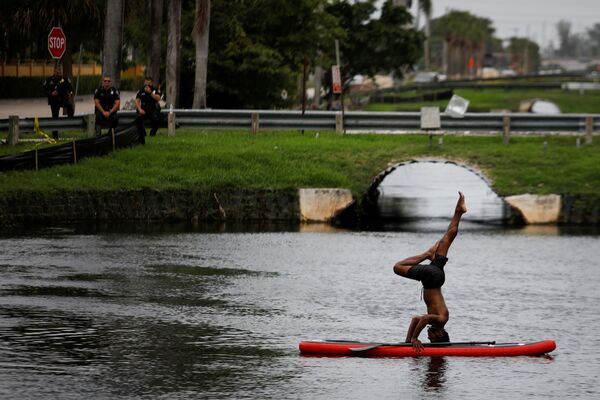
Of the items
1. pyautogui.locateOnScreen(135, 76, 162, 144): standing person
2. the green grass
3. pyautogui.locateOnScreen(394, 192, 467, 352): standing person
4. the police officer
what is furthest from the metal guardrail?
the green grass

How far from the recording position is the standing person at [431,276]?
15000 mm

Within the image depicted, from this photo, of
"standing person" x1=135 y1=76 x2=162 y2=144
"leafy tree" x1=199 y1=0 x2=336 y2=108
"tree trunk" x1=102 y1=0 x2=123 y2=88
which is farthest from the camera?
"leafy tree" x1=199 y1=0 x2=336 y2=108

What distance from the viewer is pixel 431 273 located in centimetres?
1498

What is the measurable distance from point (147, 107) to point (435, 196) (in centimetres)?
813

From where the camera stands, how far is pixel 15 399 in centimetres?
1284

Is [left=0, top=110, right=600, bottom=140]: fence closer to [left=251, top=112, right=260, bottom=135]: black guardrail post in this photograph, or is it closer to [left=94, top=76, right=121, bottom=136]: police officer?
[left=251, top=112, right=260, bottom=135]: black guardrail post

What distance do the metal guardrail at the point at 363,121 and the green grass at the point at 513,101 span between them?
156ft

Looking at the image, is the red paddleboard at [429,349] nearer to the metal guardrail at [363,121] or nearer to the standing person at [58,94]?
the metal guardrail at [363,121]

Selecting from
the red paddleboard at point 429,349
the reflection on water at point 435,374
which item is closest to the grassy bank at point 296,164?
the red paddleboard at point 429,349

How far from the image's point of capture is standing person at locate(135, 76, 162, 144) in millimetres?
33594

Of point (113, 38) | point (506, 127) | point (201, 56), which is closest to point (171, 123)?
point (113, 38)

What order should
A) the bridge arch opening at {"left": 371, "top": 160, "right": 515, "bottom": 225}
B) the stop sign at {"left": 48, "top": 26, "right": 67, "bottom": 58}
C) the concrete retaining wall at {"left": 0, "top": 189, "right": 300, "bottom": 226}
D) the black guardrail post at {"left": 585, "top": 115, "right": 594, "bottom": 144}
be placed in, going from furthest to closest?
the stop sign at {"left": 48, "top": 26, "right": 67, "bottom": 58}, the black guardrail post at {"left": 585, "top": 115, "right": 594, "bottom": 144}, the bridge arch opening at {"left": 371, "top": 160, "right": 515, "bottom": 225}, the concrete retaining wall at {"left": 0, "top": 189, "right": 300, "bottom": 226}

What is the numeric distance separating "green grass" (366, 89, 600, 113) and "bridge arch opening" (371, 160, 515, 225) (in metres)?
38.5

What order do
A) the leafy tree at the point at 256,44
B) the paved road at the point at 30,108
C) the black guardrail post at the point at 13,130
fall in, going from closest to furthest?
the black guardrail post at the point at 13,130 → the leafy tree at the point at 256,44 → the paved road at the point at 30,108
